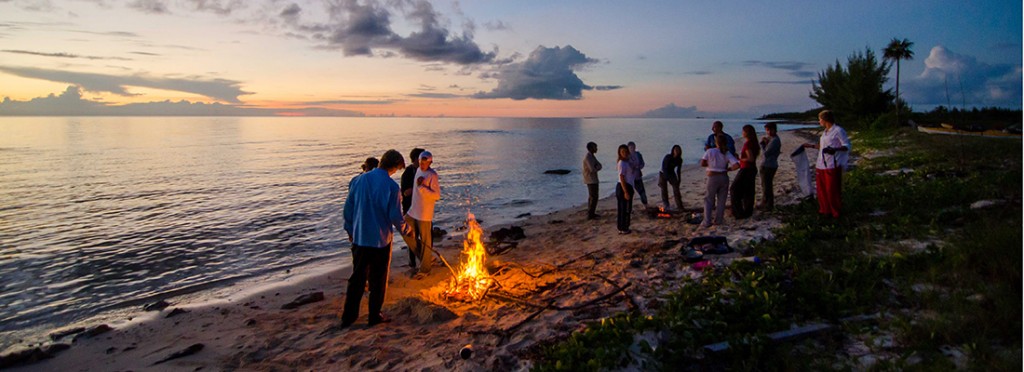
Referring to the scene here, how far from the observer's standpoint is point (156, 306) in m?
8.52

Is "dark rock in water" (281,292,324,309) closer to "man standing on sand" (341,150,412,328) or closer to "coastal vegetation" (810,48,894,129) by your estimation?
"man standing on sand" (341,150,412,328)

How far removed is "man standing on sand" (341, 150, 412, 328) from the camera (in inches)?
233

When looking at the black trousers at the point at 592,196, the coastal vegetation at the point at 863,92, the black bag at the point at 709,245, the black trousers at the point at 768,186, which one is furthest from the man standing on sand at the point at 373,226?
the coastal vegetation at the point at 863,92

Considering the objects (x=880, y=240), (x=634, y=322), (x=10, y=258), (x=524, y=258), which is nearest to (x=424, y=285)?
(x=524, y=258)

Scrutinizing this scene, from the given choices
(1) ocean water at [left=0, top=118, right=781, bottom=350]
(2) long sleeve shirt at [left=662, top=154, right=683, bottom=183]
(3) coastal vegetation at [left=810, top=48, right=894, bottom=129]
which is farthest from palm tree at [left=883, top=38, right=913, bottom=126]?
(2) long sleeve shirt at [left=662, top=154, right=683, bottom=183]

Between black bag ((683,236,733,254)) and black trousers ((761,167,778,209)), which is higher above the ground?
black trousers ((761,167,778,209))

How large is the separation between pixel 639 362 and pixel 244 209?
18559mm

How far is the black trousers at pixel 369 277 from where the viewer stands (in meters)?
6.04

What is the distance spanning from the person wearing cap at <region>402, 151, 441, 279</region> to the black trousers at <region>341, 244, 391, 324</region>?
4.94 ft

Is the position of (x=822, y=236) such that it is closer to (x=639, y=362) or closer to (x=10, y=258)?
(x=639, y=362)

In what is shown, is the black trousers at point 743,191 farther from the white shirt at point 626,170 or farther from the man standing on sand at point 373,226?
the man standing on sand at point 373,226

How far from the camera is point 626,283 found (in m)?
6.59

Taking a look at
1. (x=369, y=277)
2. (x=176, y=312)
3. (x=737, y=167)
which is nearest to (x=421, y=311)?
(x=369, y=277)

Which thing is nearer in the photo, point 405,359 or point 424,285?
point 405,359
